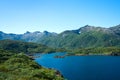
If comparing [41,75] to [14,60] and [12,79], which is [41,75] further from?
[14,60]

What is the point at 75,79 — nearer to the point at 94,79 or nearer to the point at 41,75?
the point at 94,79

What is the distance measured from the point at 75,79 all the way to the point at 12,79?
98.8 m

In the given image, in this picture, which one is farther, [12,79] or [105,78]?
[105,78]

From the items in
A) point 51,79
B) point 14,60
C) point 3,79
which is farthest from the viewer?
point 14,60

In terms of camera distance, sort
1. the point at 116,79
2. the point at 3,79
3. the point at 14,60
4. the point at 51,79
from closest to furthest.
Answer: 1. the point at 3,79
2. the point at 51,79
3. the point at 14,60
4. the point at 116,79

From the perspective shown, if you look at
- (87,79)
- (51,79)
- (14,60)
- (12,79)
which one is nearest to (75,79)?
(87,79)

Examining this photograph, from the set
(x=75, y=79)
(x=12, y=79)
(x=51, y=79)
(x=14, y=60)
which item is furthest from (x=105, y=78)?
(x=12, y=79)

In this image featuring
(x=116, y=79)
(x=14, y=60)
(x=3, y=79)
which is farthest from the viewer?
(x=116, y=79)

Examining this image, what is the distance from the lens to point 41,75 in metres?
71.6

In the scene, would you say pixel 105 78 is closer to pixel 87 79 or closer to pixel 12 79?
pixel 87 79

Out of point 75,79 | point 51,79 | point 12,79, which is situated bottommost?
point 75,79

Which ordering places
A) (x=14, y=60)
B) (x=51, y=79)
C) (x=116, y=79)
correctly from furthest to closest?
(x=116, y=79) → (x=14, y=60) → (x=51, y=79)

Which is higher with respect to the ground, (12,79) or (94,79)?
(12,79)

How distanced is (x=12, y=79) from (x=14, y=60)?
228 ft
